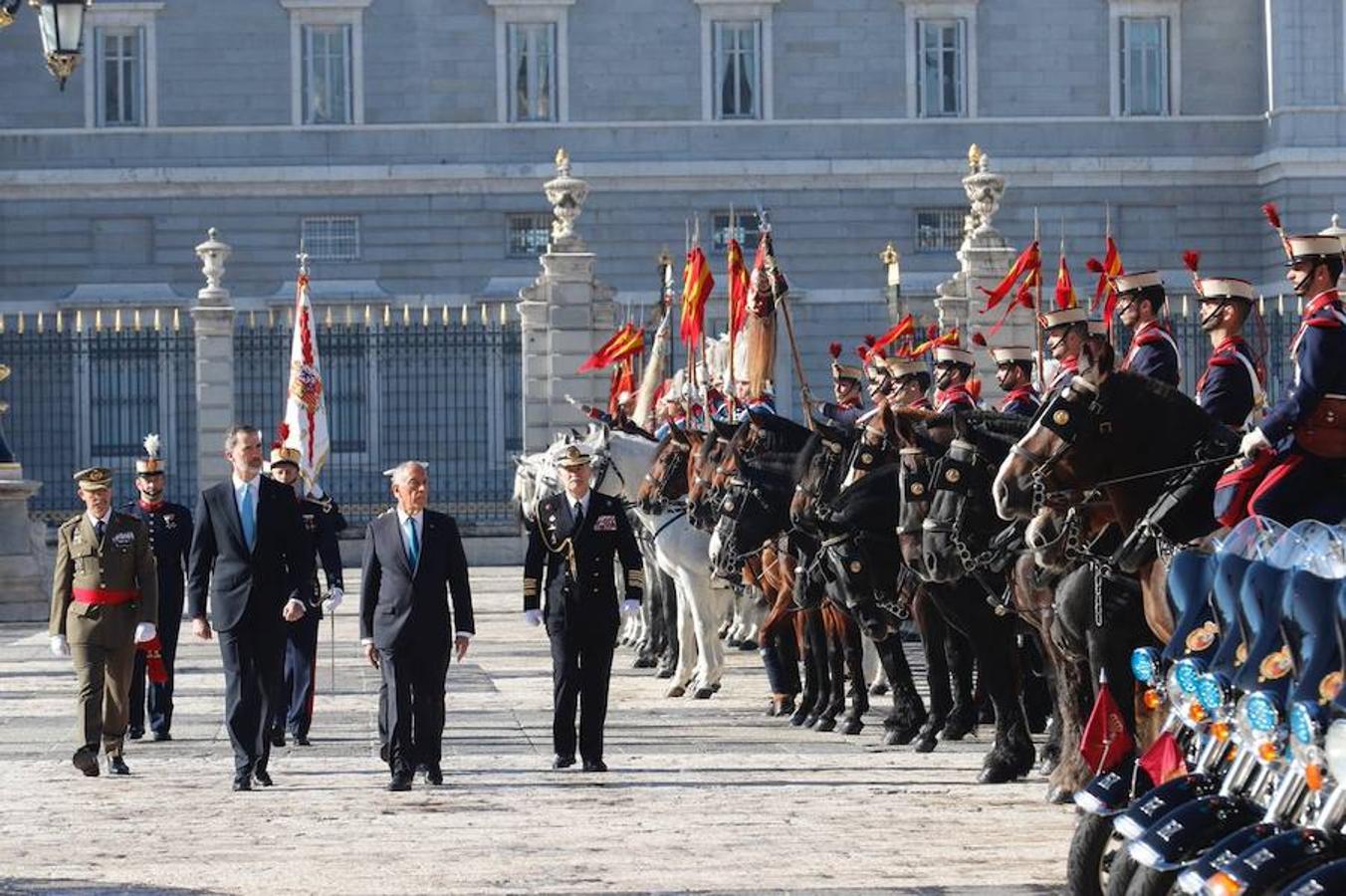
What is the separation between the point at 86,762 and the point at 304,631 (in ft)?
8.68

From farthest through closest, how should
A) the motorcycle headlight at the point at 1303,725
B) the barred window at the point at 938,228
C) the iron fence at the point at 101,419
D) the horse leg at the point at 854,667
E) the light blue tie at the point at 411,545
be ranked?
the barred window at the point at 938,228
the iron fence at the point at 101,419
the horse leg at the point at 854,667
the light blue tie at the point at 411,545
the motorcycle headlight at the point at 1303,725

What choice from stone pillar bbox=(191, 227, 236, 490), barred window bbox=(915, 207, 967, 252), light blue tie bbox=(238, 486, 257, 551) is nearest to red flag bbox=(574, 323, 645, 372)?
stone pillar bbox=(191, 227, 236, 490)

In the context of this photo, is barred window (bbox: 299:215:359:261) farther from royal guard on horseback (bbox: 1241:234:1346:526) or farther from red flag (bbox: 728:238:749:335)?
royal guard on horseback (bbox: 1241:234:1346:526)

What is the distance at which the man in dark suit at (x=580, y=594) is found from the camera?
A: 51.1 ft

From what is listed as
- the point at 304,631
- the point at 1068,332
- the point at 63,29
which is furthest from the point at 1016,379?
the point at 63,29

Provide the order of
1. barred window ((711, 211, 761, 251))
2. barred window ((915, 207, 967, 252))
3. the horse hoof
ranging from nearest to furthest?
the horse hoof < barred window ((711, 211, 761, 251)) < barred window ((915, 207, 967, 252))

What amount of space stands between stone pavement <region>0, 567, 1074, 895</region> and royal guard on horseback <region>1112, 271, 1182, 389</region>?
2040 mm

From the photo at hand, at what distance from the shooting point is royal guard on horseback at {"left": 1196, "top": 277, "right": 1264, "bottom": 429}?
1288cm

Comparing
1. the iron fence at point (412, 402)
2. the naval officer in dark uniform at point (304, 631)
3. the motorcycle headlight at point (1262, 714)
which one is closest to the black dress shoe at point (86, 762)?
the naval officer in dark uniform at point (304, 631)

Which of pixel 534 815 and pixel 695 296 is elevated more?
pixel 695 296

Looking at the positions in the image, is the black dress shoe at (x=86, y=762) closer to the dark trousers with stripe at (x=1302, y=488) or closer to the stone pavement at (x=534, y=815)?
the stone pavement at (x=534, y=815)

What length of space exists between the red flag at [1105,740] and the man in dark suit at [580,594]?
4837 mm

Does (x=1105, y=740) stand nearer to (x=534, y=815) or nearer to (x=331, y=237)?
(x=534, y=815)

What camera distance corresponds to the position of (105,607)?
622 inches
